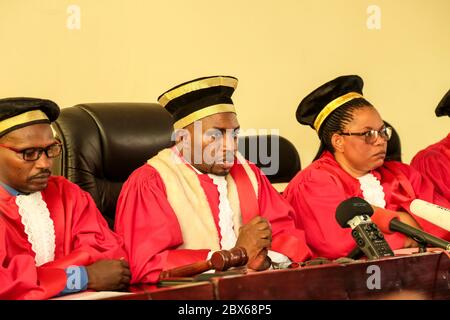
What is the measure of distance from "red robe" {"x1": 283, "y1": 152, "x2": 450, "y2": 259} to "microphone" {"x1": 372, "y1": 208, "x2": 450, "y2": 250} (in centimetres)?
72

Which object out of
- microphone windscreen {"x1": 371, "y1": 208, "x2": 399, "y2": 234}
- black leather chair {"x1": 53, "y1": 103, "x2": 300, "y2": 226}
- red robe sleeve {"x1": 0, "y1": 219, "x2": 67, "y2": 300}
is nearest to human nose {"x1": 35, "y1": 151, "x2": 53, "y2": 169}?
red robe sleeve {"x1": 0, "y1": 219, "x2": 67, "y2": 300}

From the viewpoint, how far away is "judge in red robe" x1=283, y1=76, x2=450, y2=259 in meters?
3.11

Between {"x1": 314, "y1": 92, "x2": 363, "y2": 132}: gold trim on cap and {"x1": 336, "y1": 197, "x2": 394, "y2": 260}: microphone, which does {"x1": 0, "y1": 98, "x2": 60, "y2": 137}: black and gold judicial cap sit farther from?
{"x1": 314, "y1": 92, "x2": 363, "y2": 132}: gold trim on cap

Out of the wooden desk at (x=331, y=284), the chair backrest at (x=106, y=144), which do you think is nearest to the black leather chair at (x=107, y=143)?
the chair backrest at (x=106, y=144)

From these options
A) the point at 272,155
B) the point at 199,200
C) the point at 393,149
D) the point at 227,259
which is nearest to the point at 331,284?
the point at 227,259

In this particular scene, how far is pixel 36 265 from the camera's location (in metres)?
2.42

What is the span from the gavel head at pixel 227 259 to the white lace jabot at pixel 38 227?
0.74m

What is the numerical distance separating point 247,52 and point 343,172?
43.6 inches

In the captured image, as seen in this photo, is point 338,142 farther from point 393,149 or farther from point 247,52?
point 247,52

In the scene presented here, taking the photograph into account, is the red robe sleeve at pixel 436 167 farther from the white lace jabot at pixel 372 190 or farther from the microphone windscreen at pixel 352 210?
the microphone windscreen at pixel 352 210

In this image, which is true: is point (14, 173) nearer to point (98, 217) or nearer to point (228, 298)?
point (98, 217)
